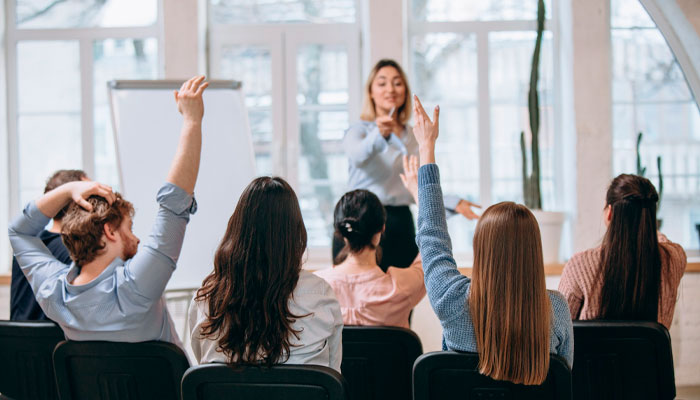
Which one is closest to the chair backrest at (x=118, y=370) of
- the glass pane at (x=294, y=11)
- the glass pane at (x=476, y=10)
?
the glass pane at (x=294, y=11)

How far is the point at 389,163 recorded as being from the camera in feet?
10.0

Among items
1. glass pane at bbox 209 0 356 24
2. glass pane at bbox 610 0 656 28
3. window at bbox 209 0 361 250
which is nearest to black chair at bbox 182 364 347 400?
window at bbox 209 0 361 250

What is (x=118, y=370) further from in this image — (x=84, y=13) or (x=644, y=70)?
(x=644, y=70)

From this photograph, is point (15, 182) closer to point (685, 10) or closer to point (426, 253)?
point (426, 253)

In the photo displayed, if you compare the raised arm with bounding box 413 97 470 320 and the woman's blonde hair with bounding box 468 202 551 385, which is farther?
the raised arm with bounding box 413 97 470 320

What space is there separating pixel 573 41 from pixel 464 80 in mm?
734

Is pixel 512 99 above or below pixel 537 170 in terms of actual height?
above

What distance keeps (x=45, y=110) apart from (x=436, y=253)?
383 centimetres

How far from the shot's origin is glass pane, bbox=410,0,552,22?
4520 mm

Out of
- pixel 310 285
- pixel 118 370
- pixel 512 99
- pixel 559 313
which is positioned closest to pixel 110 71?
pixel 512 99

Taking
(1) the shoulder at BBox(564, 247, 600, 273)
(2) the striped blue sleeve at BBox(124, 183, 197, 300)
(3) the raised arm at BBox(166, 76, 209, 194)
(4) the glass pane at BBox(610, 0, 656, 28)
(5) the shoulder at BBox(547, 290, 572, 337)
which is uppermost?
(4) the glass pane at BBox(610, 0, 656, 28)

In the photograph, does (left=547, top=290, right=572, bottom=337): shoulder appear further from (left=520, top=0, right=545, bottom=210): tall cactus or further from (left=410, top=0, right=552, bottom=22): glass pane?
(left=410, top=0, right=552, bottom=22): glass pane

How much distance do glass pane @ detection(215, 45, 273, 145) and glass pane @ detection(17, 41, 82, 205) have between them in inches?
41.1

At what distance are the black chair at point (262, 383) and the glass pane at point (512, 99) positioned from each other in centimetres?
338
